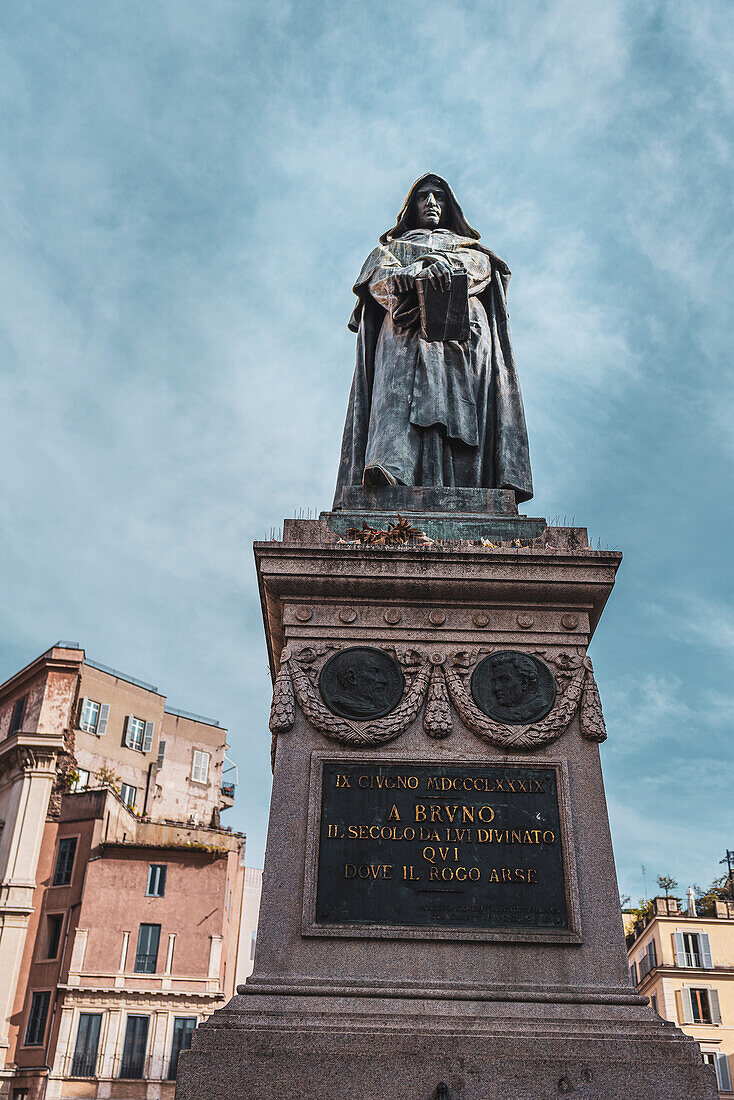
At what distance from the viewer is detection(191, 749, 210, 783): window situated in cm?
6311

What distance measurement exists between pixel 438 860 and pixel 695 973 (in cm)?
4597

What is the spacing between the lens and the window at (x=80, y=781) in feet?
166

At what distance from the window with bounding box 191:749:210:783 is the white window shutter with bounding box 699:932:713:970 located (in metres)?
30.5

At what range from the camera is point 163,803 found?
6072cm

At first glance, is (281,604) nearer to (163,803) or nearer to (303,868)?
(303,868)

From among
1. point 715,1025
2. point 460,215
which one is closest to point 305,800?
point 460,215

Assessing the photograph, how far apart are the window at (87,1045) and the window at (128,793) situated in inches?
628

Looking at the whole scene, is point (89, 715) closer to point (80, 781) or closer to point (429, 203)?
point (80, 781)

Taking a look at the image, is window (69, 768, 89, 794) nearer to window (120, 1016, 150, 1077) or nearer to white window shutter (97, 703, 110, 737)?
white window shutter (97, 703, 110, 737)

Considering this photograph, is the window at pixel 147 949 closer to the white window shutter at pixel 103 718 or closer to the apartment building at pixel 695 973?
the white window shutter at pixel 103 718

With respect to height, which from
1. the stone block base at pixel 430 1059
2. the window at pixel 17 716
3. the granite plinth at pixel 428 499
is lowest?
the stone block base at pixel 430 1059

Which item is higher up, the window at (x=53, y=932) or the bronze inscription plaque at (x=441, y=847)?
the window at (x=53, y=932)

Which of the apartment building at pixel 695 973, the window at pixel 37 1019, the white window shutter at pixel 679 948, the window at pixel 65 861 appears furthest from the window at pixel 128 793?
the white window shutter at pixel 679 948

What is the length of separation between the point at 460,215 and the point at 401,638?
6582 mm
